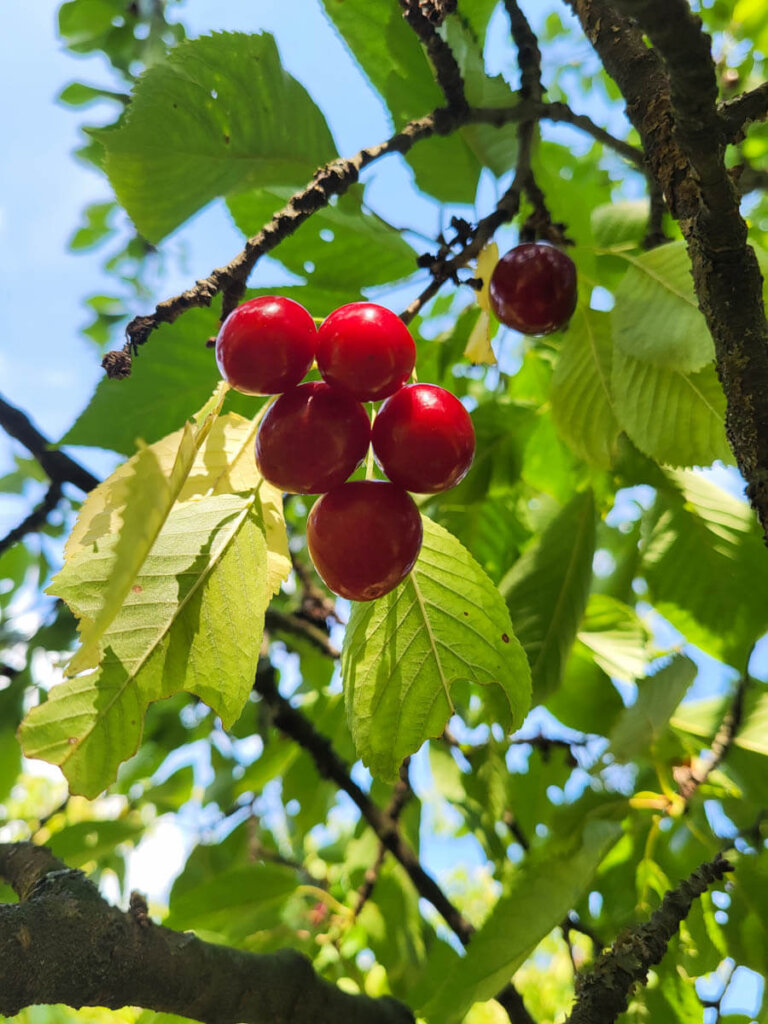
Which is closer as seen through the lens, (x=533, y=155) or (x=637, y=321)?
(x=637, y=321)

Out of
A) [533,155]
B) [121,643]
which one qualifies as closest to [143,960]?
[121,643]

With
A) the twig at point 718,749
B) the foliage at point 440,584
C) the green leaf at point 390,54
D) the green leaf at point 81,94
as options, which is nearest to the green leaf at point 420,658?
the foliage at point 440,584

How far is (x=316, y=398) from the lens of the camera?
895 mm

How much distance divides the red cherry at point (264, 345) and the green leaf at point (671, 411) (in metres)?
0.55

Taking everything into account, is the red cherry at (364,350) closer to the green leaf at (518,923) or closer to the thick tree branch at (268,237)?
the thick tree branch at (268,237)

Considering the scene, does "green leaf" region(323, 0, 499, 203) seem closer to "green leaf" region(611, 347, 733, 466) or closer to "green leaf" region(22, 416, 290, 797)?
"green leaf" region(611, 347, 733, 466)

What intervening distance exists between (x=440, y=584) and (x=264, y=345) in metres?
0.38

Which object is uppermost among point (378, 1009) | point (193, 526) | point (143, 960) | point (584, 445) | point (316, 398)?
point (584, 445)

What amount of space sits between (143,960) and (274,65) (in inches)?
51.7

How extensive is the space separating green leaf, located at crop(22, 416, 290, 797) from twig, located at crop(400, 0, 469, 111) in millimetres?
661

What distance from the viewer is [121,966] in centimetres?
99

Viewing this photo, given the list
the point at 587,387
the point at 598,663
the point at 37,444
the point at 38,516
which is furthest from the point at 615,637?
the point at 38,516

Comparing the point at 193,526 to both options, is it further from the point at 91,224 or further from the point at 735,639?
the point at 91,224

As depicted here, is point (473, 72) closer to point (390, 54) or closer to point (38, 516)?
point (390, 54)
